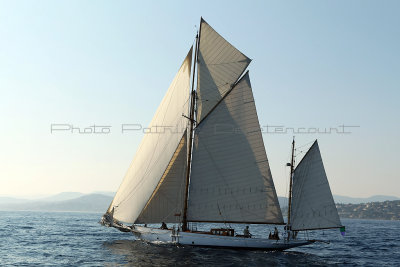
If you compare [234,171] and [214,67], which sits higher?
[214,67]

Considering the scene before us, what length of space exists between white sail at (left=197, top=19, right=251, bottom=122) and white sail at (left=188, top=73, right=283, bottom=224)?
2010 millimetres

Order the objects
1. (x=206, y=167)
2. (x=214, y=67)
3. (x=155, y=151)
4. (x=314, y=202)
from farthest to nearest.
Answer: (x=214, y=67)
(x=314, y=202)
(x=155, y=151)
(x=206, y=167)

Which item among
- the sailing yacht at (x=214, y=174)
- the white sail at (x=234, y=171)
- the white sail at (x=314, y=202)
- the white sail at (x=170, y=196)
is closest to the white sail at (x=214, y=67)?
the sailing yacht at (x=214, y=174)

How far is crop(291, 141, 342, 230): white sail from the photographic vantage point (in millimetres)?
38125

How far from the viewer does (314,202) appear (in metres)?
38.2

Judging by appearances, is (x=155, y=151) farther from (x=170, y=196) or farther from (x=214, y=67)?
(x=214, y=67)

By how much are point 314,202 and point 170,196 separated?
14.1m

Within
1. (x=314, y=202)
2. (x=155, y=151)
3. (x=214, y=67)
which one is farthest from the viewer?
(x=214, y=67)

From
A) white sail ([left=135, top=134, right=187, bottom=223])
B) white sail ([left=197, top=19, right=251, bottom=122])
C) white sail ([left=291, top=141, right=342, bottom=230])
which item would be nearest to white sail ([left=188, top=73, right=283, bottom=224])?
white sail ([left=135, top=134, right=187, bottom=223])

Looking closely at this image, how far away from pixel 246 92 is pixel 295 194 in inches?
440

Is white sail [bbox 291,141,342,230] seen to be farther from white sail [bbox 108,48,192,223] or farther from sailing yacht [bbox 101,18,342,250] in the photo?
white sail [bbox 108,48,192,223]

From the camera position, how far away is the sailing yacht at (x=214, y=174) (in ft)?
122

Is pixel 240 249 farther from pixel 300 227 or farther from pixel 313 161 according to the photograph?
pixel 313 161

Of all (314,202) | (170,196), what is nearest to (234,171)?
(170,196)
